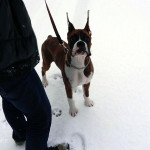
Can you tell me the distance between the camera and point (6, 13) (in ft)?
3.71

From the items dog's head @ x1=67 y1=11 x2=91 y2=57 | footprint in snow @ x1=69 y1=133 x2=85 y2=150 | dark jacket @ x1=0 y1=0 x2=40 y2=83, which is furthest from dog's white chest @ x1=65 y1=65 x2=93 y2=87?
dark jacket @ x1=0 y1=0 x2=40 y2=83

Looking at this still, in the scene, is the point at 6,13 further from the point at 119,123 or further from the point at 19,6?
the point at 119,123

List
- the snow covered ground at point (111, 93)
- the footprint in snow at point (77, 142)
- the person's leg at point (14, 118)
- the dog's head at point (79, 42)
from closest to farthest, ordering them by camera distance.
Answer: the person's leg at point (14, 118)
the dog's head at point (79, 42)
the footprint in snow at point (77, 142)
the snow covered ground at point (111, 93)

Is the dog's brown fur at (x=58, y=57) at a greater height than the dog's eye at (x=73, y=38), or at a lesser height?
lesser

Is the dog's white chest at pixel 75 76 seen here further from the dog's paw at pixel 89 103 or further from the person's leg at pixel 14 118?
the person's leg at pixel 14 118

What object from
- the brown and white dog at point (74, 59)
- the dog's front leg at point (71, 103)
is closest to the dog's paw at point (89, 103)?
the brown and white dog at point (74, 59)

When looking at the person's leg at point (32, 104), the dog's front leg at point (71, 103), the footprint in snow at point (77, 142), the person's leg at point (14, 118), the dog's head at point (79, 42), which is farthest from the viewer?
the dog's front leg at point (71, 103)

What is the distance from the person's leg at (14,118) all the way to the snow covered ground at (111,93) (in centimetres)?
40


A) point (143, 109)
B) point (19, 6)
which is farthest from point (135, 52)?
point (19, 6)

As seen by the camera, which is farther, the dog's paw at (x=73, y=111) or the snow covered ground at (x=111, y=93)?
the dog's paw at (x=73, y=111)

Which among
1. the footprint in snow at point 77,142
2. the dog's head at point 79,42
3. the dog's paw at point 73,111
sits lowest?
the footprint in snow at point 77,142

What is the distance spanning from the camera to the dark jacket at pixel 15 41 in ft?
3.76

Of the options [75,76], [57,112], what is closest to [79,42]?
[75,76]

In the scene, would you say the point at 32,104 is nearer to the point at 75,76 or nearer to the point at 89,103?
the point at 75,76
